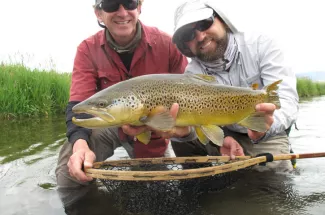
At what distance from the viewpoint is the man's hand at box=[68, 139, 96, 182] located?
2.64 meters

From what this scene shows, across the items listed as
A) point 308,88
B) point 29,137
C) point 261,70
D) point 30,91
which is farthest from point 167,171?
point 308,88

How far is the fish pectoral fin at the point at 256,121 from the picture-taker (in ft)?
9.07

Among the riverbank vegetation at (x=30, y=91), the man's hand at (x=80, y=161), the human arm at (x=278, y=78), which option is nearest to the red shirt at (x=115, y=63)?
the man's hand at (x=80, y=161)

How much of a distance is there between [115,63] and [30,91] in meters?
5.03

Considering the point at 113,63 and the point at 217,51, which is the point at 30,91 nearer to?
the point at 113,63

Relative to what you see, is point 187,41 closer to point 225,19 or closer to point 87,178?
point 225,19

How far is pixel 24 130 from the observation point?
6.39 metres

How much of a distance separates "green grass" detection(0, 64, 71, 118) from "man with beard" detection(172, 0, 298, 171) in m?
5.30

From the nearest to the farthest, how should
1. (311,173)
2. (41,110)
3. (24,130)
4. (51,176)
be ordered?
(311,173) < (51,176) < (24,130) < (41,110)

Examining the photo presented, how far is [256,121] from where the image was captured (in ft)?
9.14

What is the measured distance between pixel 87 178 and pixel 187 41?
1.61m

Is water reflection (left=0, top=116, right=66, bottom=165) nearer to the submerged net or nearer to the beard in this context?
the submerged net

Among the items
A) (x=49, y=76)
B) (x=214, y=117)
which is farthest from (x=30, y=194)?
(x=49, y=76)

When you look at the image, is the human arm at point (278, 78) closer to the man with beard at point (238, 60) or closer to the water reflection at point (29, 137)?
the man with beard at point (238, 60)
